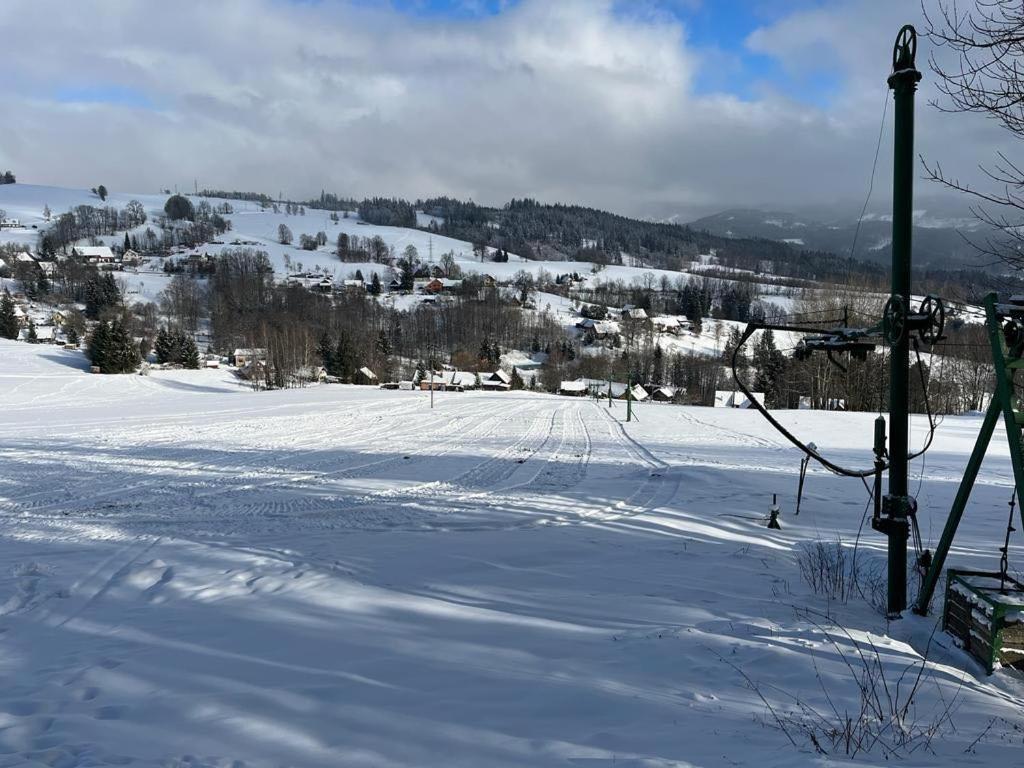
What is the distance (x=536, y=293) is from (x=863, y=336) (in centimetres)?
16488

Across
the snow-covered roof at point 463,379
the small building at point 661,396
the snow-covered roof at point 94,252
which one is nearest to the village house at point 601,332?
the small building at point 661,396

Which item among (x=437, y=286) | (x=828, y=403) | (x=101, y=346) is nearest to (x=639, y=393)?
(x=828, y=403)

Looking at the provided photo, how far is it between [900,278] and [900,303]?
30 cm

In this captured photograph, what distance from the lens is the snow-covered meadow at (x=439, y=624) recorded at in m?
3.54

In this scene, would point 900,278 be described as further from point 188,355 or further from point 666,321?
point 666,321

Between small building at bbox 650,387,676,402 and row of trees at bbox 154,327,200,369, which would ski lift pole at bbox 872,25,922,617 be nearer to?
small building at bbox 650,387,676,402

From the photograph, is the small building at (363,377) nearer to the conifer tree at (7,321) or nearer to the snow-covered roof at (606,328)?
the conifer tree at (7,321)

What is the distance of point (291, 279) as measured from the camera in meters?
158

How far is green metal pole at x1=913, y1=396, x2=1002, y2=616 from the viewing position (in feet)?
14.2

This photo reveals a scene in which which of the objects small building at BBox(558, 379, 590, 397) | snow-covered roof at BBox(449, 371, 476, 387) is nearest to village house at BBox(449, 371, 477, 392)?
snow-covered roof at BBox(449, 371, 476, 387)

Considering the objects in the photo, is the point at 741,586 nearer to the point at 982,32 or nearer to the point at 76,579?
the point at 982,32

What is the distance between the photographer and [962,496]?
180 inches

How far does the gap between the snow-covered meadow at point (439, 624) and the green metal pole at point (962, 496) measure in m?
0.40

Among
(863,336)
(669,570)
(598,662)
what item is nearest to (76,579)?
(598,662)
